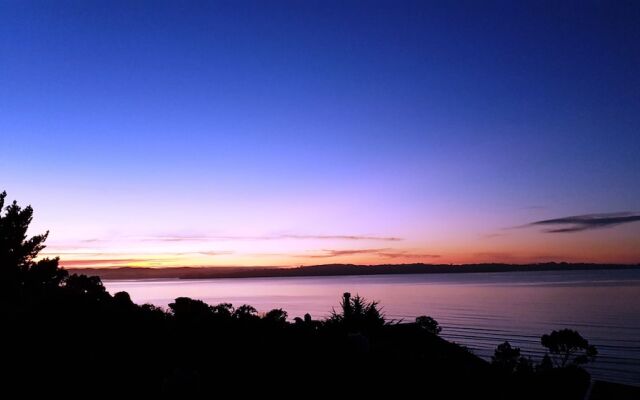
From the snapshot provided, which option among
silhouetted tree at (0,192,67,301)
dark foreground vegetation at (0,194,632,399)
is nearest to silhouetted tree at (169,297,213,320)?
dark foreground vegetation at (0,194,632,399)

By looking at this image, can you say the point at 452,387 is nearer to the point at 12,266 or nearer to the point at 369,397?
the point at 369,397

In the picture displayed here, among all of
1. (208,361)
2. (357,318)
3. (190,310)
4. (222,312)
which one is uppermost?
(190,310)

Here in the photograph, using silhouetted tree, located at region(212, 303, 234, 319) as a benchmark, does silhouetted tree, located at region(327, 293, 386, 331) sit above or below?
below

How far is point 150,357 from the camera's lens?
31.2 feet

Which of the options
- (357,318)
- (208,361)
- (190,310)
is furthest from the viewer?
(357,318)

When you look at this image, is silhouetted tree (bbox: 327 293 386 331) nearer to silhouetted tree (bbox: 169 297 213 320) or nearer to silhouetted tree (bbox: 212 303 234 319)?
silhouetted tree (bbox: 212 303 234 319)

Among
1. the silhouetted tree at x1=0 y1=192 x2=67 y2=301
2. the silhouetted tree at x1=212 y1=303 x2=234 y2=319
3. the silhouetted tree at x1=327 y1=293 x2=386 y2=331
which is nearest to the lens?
the silhouetted tree at x1=212 y1=303 x2=234 y2=319

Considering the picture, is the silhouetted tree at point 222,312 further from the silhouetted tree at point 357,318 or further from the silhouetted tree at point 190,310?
the silhouetted tree at point 357,318

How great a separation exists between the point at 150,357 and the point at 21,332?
8.46 feet

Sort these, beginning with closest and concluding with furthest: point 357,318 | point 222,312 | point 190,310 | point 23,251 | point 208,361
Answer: point 208,361
point 190,310
point 222,312
point 357,318
point 23,251

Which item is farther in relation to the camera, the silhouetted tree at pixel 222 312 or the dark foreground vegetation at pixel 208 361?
the silhouetted tree at pixel 222 312

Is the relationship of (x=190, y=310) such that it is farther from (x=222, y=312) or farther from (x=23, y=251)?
(x=23, y=251)

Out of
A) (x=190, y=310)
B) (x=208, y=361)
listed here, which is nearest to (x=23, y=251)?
(x=190, y=310)

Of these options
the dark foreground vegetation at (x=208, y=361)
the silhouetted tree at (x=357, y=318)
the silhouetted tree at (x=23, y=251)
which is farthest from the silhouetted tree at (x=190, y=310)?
the silhouetted tree at (x=23, y=251)
